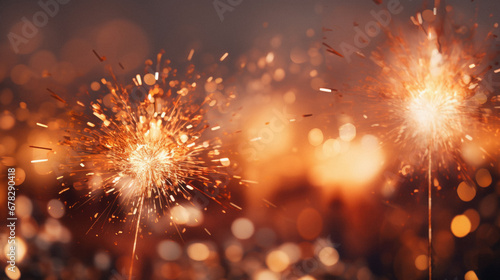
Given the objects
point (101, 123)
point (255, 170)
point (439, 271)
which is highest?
point (101, 123)

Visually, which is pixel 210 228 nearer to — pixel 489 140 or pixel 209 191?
pixel 209 191

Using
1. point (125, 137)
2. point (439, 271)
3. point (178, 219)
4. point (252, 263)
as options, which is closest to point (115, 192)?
point (125, 137)

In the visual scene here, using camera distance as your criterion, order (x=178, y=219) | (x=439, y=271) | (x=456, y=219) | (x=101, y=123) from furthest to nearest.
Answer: (x=439, y=271), (x=456, y=219), (x=178, y=219), (x=101, y=123)

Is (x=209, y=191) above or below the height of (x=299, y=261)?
above

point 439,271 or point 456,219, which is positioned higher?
point 456,219

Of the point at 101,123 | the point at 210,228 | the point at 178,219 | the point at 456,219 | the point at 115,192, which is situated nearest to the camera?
the point at 101,123

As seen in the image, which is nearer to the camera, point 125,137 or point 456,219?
point 125,137

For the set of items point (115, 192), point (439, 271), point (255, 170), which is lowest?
point (439, 271)

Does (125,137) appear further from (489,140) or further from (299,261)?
(489,140)

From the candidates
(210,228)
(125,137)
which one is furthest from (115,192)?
(210,228)
